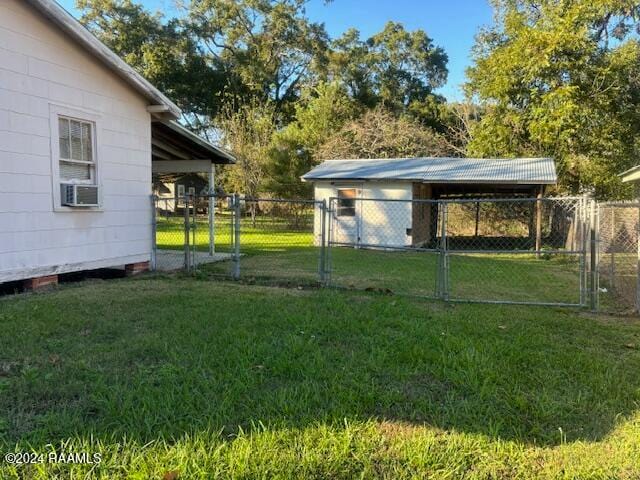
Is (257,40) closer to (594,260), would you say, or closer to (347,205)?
(347,205)

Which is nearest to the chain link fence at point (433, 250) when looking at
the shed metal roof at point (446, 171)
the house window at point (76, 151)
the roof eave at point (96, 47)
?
the shed metal roof at point (446, 171)

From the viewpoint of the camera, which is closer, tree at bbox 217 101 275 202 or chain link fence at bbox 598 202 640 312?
chain link fence at bbox 598 202 640 312

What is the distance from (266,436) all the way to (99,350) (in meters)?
2.27

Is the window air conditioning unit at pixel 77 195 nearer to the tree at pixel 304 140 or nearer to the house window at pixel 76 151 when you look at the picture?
the house window at pixel 76 151

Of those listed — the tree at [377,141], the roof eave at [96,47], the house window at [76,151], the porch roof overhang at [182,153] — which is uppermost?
the tree at [377,141]

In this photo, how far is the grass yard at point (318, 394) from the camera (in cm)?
270

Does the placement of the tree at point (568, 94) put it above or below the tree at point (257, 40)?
below

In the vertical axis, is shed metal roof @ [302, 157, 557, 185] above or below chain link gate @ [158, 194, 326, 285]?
above

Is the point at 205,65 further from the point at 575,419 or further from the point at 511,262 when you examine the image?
the point at 575,419

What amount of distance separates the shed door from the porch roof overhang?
18.2 ft

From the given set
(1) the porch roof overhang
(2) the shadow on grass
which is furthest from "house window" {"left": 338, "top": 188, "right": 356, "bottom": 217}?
(2) the shadow on grass

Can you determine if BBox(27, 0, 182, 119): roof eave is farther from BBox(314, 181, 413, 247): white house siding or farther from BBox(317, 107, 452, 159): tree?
BBox(317, 107, 452, 159): tree

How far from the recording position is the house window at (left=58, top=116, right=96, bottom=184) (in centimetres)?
779

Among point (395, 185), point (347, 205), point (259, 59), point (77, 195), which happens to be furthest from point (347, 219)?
point (259, 59)
